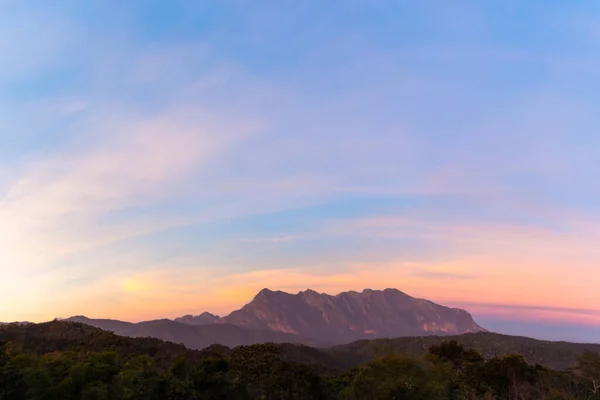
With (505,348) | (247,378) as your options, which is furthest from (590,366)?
(505,348)

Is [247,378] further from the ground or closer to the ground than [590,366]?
further from the ground

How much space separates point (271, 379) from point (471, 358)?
96.5ft

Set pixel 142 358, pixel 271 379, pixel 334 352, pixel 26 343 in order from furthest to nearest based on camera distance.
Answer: pixel 334 352
pixel 26 343
pixel 271 379
pixel 142 358

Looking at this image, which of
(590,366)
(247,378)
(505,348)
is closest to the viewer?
(247,378)

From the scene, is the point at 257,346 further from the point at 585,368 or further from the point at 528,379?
the point at 585,368

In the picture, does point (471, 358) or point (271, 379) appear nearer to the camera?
point (271, 379)

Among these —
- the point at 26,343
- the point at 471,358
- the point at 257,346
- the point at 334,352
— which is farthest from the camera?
the point at 334,352

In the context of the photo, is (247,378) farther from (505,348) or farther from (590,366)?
(505,348)

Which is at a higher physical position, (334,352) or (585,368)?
(585,368)

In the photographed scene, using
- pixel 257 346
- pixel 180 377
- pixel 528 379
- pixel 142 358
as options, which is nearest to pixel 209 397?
pixel 180 377

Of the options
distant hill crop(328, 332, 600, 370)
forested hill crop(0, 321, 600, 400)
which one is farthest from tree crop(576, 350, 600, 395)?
distant hill crop(328, 332, 600, 370)

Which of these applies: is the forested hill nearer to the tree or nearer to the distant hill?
the tree

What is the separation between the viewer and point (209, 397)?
2839 cm

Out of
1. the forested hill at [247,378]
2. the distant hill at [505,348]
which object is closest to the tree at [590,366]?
the forested hill at [247,378]
